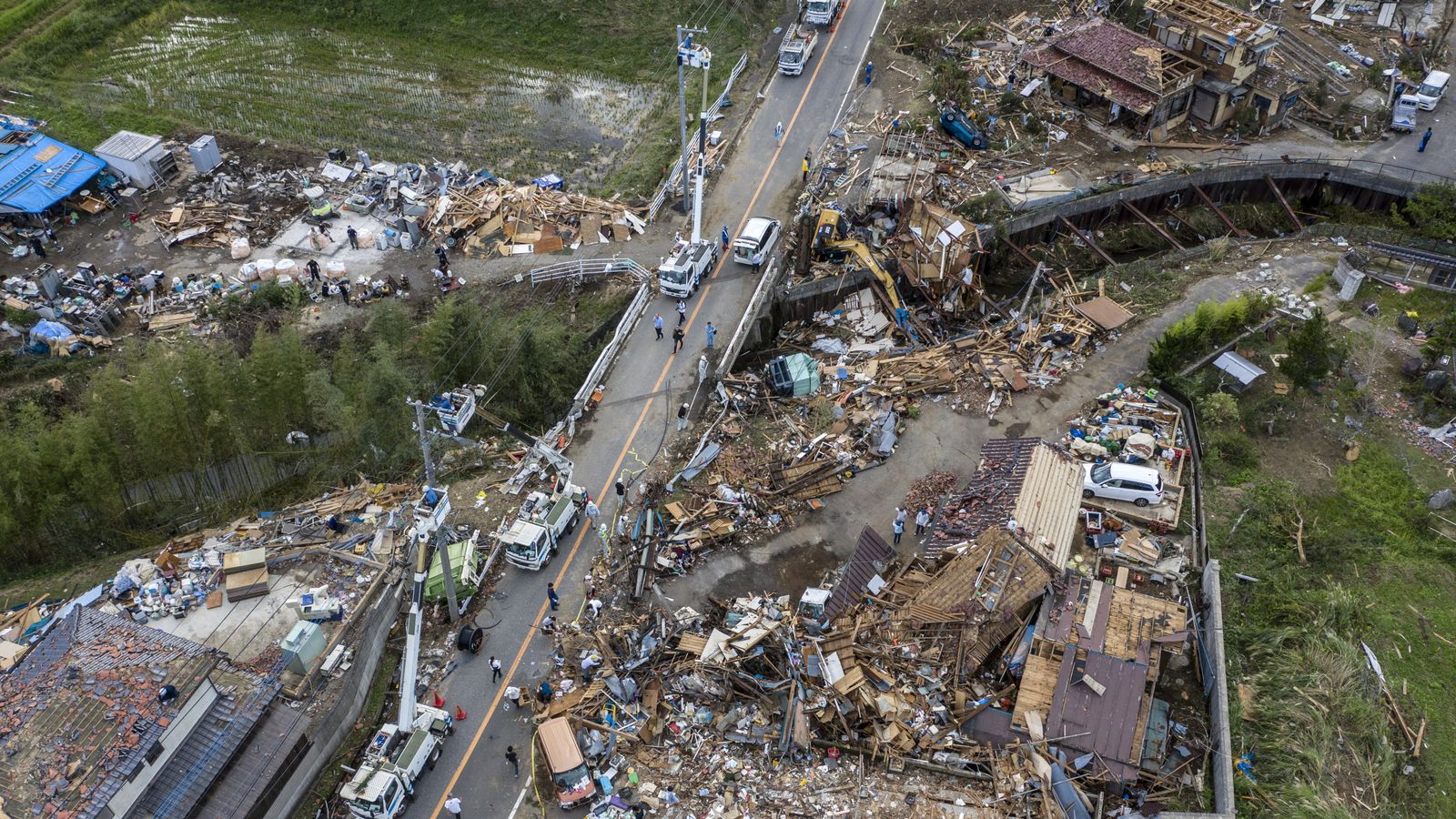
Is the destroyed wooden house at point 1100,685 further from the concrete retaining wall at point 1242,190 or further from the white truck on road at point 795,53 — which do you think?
the white truck on road at point 795,53

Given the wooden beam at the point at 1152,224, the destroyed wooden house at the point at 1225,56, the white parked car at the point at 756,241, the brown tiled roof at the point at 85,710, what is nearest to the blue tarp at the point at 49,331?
the brown tiled roof at the point at 85,710

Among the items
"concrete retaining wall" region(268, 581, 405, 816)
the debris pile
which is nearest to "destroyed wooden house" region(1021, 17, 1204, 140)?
the debris pile

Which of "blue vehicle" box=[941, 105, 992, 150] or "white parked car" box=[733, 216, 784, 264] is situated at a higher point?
"blue vehicle" box=[941, 105, 992, 150]

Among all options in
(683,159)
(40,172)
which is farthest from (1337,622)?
(40,172)

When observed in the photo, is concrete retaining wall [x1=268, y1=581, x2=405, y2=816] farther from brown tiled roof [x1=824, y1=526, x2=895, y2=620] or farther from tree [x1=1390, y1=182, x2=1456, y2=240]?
tree [x1=1390, y1=182, x2=1456, y2=240]

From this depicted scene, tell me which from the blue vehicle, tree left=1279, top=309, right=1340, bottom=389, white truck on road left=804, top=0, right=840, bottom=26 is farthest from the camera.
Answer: white truck on road left=804, top=0, right=840, bottom=26

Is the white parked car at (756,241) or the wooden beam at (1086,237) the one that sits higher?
the white parked car at (756,241)

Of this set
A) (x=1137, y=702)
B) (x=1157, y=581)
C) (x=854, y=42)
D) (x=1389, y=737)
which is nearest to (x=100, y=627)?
(x=1137, y=702)
